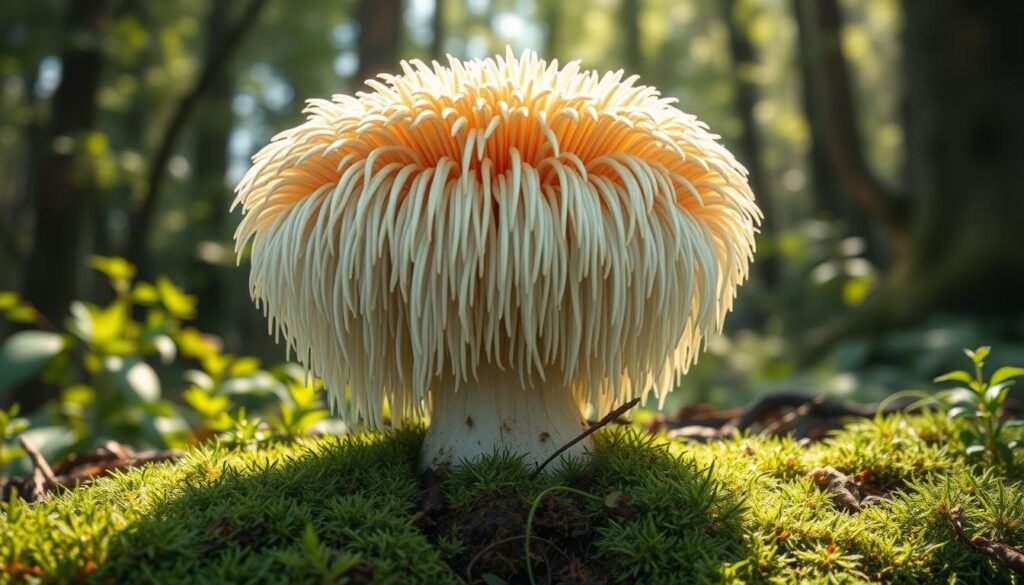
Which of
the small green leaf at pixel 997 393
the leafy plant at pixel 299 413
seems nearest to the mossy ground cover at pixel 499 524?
the small green leaf at pixel 997 393

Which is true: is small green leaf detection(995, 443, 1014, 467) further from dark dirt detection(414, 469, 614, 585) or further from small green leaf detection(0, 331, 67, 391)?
small green leaf detection(0, 331, 67, 391)

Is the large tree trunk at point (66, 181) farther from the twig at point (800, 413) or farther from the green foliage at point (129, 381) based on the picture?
the twig at point (800, 413)

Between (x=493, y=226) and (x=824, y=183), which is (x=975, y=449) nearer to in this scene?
(x=493, y=226)

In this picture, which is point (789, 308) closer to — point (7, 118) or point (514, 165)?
point (514, 165)

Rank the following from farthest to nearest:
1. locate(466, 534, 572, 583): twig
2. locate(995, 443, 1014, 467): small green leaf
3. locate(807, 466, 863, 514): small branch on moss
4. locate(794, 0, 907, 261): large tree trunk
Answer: locate(794, 0, 907, 261): large tree trunk < locate(995, 443, 1014, 467): small green leaf < locate(807, 466, 863, 514): small branch on moss < locate(466, 534, 572, 583): twig

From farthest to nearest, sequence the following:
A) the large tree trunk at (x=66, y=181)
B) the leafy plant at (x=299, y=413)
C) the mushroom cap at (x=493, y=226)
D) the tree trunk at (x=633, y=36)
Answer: the tree trunk at (x=633, y=36), the large tree trunk at (x=66, y=181), the leafy plant at (x=299, y=413), the mushroom cap at (x=493, y=226)

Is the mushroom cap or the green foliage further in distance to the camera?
the green foliage

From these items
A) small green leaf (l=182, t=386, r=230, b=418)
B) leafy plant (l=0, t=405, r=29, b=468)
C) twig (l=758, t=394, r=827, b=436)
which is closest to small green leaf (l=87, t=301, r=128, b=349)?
small green leaf (l=182, t=386, r=230, b=418)
